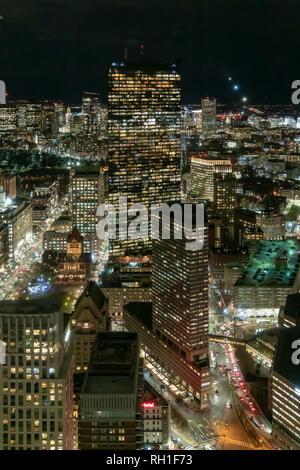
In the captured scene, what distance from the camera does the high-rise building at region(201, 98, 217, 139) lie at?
117 feet

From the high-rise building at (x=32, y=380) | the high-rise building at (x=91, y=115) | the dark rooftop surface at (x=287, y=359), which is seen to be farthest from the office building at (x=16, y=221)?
the high-rise building at (x=91, y=115)

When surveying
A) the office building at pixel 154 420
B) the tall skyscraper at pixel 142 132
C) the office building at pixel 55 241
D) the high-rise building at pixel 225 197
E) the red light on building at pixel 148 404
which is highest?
the tall skyscraper at pixel 142 132

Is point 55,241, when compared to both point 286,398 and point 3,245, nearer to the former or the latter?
point 3,245

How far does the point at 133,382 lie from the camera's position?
7074mm

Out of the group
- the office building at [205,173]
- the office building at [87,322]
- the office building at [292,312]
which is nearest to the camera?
the office building at [87,322]

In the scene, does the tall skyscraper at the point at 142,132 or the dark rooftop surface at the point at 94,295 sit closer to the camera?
the dark rooftop surface at the point at 94,295

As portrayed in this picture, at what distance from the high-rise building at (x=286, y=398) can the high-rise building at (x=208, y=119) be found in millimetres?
27549

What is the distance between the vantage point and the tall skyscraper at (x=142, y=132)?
17609 mm

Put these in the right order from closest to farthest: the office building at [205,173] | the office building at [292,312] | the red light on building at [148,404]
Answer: the red light on building at [148,404] < the office building at [292,312] < the office building at [205,173]

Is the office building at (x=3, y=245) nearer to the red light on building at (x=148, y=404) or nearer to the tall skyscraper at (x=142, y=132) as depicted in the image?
the tall skyscraper at (x=142, y=132)

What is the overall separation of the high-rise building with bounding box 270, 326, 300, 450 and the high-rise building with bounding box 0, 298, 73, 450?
3.46m

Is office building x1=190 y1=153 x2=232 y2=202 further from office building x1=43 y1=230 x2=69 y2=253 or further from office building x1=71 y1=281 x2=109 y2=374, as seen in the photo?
office building x1=71 y1=281 x2=109 y2=374

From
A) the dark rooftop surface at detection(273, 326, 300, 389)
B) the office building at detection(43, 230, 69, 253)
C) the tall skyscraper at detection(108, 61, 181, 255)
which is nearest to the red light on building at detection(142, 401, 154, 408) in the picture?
the dark rooftop surface at detection(273, 326, 300, 389)

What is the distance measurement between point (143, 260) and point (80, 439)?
31.1 ft
